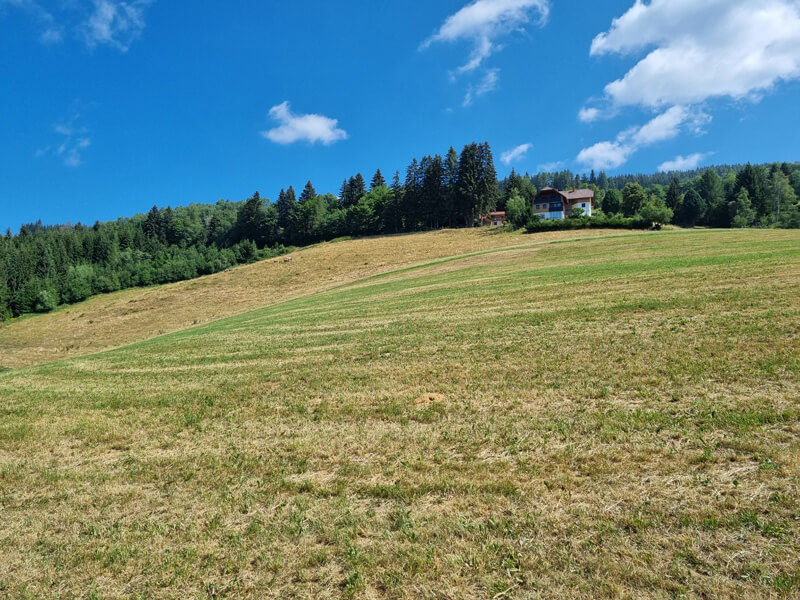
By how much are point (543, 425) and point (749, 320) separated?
7.74 meters

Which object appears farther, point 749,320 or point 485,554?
point 749,320

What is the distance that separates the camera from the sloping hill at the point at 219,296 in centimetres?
3638

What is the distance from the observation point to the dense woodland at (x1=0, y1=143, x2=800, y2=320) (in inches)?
3105

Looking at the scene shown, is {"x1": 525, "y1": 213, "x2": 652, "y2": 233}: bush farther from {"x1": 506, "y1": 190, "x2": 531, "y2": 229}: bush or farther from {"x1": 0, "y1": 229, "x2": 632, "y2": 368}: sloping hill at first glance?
{"x1": 0, "y1": 229, "x2": 632, "y2": 368}: sloping hill

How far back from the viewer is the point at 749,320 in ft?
33.1

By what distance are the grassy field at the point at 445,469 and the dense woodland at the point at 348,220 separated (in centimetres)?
5170

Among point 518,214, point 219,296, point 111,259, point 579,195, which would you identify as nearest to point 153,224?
point 111,259

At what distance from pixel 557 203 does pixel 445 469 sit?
92604 mm

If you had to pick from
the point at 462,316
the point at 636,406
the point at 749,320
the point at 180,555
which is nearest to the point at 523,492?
the point at 636,406

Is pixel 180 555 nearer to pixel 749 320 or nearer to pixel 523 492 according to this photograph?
pixel 523 492

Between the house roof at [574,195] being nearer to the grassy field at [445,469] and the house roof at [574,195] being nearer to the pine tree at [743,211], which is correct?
the pine tree at [743,211]

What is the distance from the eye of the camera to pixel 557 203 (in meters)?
87.8

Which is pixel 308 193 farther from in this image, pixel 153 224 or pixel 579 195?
pixel 579 195

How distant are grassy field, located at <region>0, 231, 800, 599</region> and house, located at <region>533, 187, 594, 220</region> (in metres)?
80.3
